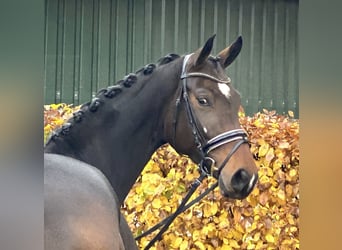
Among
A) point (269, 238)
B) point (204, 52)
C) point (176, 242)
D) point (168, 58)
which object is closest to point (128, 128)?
point (168, 58)

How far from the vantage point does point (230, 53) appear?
2211mm

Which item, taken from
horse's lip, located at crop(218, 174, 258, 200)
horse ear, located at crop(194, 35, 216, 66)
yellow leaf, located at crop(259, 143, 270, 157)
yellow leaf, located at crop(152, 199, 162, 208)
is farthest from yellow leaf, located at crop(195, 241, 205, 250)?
horse ear, located at crop(194, 35, 216, 66)

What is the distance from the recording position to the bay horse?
2014 mm

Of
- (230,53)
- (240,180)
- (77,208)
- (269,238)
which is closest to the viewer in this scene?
(77,208)

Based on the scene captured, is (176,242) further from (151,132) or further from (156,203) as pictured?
(151,132)

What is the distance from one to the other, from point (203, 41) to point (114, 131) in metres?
0.46

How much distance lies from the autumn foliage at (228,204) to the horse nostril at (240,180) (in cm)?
59

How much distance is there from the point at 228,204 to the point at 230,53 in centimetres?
85

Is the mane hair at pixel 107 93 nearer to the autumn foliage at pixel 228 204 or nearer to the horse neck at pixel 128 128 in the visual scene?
the horse neck at pixel 128 128

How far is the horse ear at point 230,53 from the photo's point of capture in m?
2.19

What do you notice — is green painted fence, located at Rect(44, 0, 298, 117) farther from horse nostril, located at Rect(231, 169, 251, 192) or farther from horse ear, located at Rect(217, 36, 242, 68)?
horse nostril, located at Rect(231, 169, 251, 192)

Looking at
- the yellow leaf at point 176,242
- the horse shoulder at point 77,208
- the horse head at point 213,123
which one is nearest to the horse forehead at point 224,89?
the horse head at point 213,123
